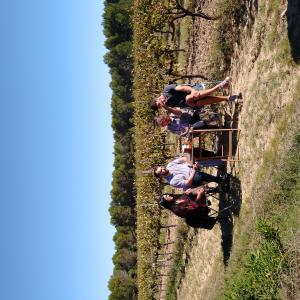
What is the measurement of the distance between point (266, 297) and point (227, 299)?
53.1 inches

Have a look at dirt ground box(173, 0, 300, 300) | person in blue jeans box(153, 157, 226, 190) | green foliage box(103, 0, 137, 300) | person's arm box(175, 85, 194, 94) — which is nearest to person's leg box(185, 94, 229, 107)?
person's arm box(175, 85, 194, 94)

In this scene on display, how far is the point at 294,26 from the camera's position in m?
7.89

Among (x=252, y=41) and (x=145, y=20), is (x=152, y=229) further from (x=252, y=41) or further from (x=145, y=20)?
(x=252, y=41)

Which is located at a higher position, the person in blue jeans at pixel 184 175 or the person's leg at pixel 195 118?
the person's leg at pixel 195 118

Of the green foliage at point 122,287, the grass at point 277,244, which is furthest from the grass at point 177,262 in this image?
the green foliage at point 122,287

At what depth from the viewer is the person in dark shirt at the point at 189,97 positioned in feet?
32.6

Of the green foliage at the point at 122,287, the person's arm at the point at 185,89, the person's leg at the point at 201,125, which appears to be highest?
the person's arm at the point at 185,89

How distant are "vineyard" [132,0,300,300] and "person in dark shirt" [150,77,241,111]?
23.1 inches

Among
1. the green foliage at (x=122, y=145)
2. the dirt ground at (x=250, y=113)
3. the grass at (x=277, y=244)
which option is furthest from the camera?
the green foliage at (x=122, y=145)

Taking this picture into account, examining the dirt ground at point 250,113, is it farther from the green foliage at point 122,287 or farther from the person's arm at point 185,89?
the green foliage at point 122,287

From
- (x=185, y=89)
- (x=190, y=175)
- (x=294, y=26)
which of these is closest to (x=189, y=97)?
(x=185, y=89)

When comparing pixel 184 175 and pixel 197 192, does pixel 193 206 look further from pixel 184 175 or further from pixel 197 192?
pixel 184 175

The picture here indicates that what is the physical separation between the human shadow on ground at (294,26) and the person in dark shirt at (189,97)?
2.08 metres

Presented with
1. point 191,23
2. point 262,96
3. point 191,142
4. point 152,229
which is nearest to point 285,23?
point 262,96
